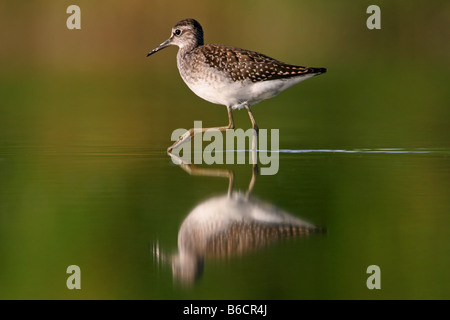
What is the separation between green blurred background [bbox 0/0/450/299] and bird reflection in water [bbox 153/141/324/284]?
0.13 meters

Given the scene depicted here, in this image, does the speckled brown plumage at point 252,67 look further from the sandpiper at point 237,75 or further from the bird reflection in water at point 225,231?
the bird reflection in water at point 225,231

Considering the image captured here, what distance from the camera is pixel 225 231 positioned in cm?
690

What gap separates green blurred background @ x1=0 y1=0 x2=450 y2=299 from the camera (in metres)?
5.93

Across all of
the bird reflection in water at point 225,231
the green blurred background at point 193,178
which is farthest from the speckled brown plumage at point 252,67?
the bird reflection in water at point 225,231

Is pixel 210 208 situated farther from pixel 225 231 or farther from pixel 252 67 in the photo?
pixel 252 67

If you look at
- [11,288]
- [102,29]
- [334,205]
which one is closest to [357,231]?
[334,205]

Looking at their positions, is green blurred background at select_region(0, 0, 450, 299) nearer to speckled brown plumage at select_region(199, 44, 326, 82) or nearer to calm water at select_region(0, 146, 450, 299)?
calm water at select_region(0, 146, 450, 299)

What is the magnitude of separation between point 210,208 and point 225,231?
81 centimetres

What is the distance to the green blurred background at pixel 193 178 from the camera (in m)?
5.93

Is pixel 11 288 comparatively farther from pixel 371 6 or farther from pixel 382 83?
pixel 371 6

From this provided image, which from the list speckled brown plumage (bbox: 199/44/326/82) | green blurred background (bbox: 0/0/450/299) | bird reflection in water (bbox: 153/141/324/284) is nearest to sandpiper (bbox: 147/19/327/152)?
speckled brown plumage (bbox: 199/44/326/82)

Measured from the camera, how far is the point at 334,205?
780cm

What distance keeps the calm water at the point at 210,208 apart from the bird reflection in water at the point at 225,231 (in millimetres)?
64

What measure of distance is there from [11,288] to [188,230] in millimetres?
1569
